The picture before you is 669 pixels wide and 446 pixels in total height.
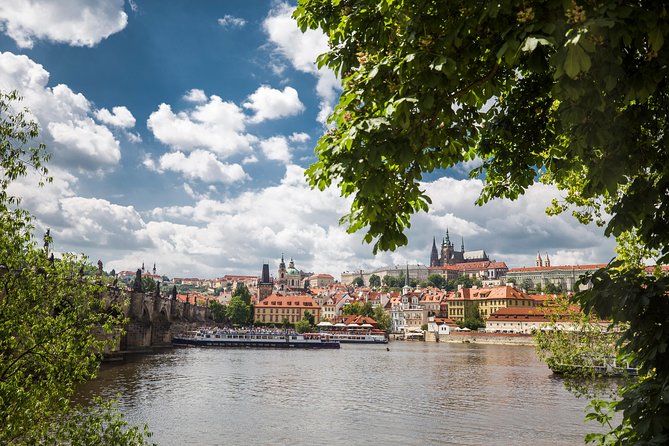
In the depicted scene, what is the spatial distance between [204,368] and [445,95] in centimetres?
4691

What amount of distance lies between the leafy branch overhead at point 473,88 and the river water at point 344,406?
16.6 meters

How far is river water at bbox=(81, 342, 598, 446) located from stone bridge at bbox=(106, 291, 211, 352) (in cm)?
1792

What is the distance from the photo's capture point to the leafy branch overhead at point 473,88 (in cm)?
370

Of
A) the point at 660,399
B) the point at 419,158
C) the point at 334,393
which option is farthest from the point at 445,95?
the point at 334,393

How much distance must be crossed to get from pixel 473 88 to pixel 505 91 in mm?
1482

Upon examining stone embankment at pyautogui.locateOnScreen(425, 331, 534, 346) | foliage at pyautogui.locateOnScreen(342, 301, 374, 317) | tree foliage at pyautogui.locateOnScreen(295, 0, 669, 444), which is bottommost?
stone embankment at pyautogui.locateOnScreen(425, 331, 534, 346)

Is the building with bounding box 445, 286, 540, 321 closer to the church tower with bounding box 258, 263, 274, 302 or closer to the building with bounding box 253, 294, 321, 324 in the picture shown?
the building with bounding box 253, 294, 321, 324

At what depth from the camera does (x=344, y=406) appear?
1087 inches

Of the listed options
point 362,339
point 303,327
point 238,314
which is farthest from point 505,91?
point 238,314

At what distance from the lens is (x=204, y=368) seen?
47719mm

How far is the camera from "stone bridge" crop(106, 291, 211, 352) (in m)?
64.2

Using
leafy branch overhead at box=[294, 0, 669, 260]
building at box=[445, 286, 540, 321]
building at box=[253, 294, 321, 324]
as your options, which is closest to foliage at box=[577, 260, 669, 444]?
leafy branch overhead at box=[294, 0, 669, 260]

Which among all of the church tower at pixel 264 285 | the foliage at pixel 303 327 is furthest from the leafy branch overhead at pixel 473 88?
the church tower at pixel 264 285

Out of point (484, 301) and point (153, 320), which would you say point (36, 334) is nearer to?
point (153, 320)
